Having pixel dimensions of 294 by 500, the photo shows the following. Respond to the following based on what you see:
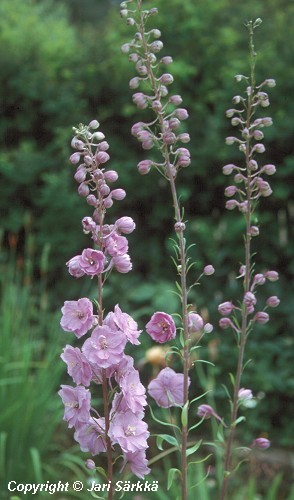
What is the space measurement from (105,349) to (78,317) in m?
0.11

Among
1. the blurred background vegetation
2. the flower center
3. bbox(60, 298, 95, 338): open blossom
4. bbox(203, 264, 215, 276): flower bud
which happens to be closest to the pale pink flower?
bbox(60, 298, 95, 338): open blossom

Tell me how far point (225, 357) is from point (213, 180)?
109 cm

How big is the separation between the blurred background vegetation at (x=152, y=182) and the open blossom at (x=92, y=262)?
2.18m

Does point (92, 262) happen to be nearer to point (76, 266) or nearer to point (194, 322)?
point (76, 266)

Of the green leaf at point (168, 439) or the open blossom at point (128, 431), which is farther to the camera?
the green leaf at point (168, 439)

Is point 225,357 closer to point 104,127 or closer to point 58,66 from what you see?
point 104,127

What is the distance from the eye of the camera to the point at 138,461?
5.23 feet

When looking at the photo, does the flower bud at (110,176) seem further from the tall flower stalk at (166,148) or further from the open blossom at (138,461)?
the open blossom at (138,461)

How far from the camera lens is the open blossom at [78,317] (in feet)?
5.08

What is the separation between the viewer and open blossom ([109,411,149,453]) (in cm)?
Answer: 152

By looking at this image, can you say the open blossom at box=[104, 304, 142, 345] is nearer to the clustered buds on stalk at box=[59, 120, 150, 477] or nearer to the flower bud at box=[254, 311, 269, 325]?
the clustered buds on stalk at box=[59, 120, 150, 477]

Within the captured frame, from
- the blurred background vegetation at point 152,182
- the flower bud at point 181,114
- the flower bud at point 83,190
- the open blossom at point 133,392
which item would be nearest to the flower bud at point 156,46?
the flower bud at point 181,114

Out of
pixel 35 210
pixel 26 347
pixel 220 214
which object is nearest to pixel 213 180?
pixel 220 214

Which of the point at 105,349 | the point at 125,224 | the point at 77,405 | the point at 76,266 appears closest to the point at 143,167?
the point at 125,224
